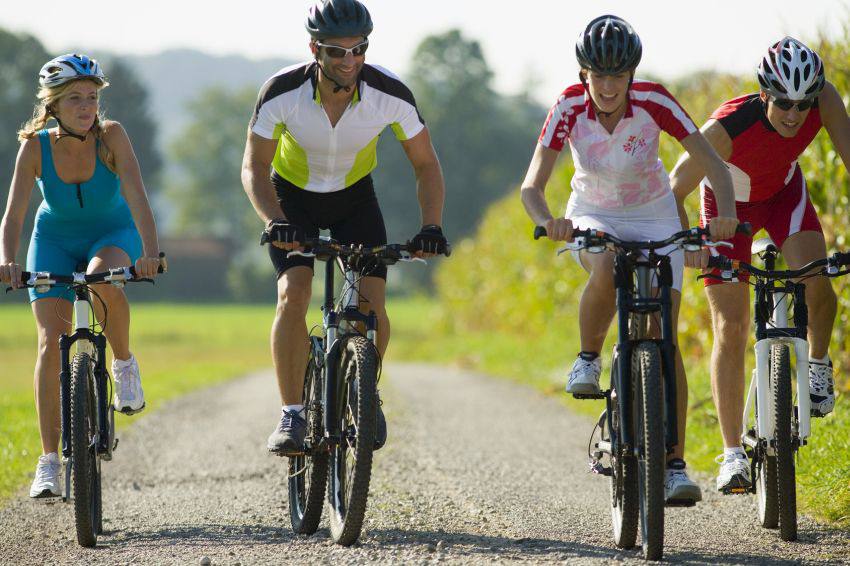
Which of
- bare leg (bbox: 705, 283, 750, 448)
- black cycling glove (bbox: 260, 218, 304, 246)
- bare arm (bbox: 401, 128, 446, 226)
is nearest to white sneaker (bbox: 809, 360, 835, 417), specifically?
bare leg (bbox: 705, 283, 750, 448)

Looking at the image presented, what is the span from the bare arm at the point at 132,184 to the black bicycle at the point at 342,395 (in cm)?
101

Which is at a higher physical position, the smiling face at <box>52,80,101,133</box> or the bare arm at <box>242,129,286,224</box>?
the smiling face at <box>52,80,101,133</box>

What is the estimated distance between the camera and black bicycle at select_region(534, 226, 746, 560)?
4.84 metres

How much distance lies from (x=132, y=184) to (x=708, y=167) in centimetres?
288

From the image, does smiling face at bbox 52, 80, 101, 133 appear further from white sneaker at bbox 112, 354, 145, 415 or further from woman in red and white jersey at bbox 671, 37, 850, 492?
woman in red and white jersey at bbox 671, 37, 850, 492

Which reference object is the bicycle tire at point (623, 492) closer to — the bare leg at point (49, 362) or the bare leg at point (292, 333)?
the bare leg at point (292, 333)

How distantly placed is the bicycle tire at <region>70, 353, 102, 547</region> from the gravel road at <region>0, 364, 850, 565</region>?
0.13 m

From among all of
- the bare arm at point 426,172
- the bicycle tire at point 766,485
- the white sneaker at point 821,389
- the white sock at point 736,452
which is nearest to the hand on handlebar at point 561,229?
the bare arm at point 426,172

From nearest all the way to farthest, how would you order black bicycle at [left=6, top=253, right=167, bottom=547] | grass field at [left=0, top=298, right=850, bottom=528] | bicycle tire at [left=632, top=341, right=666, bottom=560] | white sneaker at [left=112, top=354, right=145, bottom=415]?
1. bicycle tire at [left=632, top=341, right=666, bottom=560]
2. black bicycle at [left=6, top=253, right=167, bottom=547]
3. white sneaker at [left=112, top=354, right=145, bottom=415]
4. grass field at [left=0, top=298, right=850, bottom=528]

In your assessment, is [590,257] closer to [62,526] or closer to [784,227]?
[784,227]

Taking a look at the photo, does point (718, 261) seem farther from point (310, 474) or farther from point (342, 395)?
point (310, 474)

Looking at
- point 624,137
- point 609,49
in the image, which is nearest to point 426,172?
point 624,137

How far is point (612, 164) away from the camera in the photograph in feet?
18.2

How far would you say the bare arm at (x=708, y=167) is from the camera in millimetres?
5359
